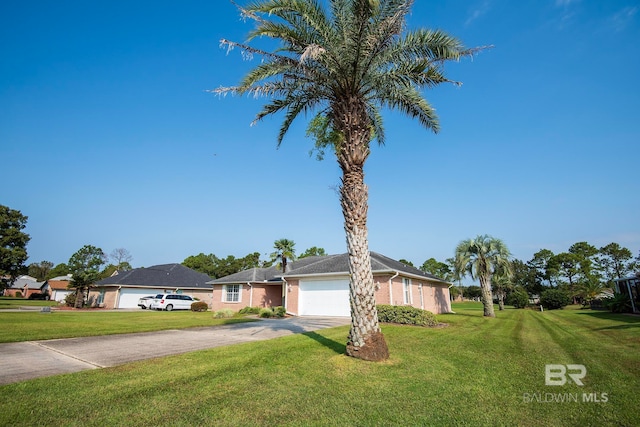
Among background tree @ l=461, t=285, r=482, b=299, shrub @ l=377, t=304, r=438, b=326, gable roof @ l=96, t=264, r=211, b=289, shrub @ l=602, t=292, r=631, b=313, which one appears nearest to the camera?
shrub @ l=377, t=304, r=438, b=326

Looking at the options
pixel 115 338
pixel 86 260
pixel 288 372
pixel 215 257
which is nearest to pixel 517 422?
pixel 288 372

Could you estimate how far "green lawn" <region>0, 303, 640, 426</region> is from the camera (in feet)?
13.1

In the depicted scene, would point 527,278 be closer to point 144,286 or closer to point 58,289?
point 144,286

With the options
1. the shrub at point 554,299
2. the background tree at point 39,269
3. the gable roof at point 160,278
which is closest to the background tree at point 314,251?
the gable roof at point 160,278

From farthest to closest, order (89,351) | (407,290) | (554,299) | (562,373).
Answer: (554,299)
(407,290)
(89,351)
(562,373)

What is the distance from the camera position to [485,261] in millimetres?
22781

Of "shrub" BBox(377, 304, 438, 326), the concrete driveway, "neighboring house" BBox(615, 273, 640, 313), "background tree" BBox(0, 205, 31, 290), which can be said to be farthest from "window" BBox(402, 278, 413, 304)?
→ "background tree" BBox(0, 205, 31, 290)

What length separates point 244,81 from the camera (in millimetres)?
7953

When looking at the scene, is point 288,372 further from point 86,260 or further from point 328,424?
point 86,260

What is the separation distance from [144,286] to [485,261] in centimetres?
3460

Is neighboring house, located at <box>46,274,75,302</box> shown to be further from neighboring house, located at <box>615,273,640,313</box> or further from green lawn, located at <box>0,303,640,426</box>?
neighboring house, located at <box>615,273,640,313</box>

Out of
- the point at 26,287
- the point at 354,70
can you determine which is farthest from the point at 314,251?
the point at 26,287

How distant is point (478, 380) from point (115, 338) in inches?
431

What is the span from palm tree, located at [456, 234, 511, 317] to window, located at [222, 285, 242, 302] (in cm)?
1900
